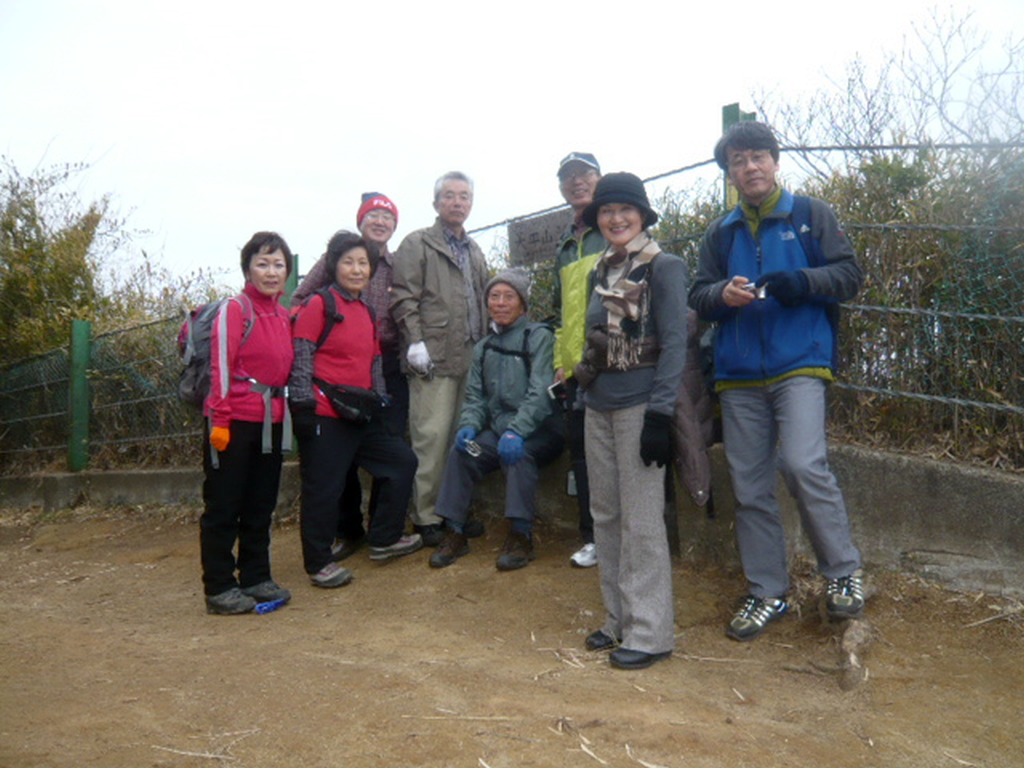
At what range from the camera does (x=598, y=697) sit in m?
3.10

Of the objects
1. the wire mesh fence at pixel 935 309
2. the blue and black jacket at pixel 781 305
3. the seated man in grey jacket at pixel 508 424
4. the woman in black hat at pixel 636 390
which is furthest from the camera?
the seated man in grey jacket at pixel 508 424

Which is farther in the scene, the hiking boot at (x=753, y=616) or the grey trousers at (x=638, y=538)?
the hiking boot at (x=753, y=616)

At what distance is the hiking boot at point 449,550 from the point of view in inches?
193

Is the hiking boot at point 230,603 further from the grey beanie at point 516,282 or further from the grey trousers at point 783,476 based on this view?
the grey trousers at point 783,476

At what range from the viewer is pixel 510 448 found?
4777mm

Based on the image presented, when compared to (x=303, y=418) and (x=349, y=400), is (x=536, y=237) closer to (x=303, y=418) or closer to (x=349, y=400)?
(x=349, y=400)

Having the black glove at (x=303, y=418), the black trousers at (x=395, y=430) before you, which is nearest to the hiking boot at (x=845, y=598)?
the black glove at (x=303, y=418)

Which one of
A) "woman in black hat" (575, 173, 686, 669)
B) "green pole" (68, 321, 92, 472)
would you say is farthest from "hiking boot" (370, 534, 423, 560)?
"green pole" (68, 321, 92, 472)

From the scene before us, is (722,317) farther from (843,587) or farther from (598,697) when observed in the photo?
(598,697)

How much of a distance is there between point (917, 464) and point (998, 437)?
1.20 ft

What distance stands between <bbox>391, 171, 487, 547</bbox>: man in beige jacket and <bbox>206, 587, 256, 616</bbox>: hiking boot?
1106mm

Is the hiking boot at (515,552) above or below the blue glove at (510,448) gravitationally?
below

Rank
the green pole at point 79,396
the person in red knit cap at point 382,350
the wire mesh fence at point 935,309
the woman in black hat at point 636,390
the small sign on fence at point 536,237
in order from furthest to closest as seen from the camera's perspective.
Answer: the green pole at point 79,396 < the small sign on fence at point 536,237 < the person in red knit cap at point 382,350 < the wire mesh fence at point 935,309 < the woman in black hat at point 636,390

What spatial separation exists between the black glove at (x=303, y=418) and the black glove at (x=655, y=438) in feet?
6.30
